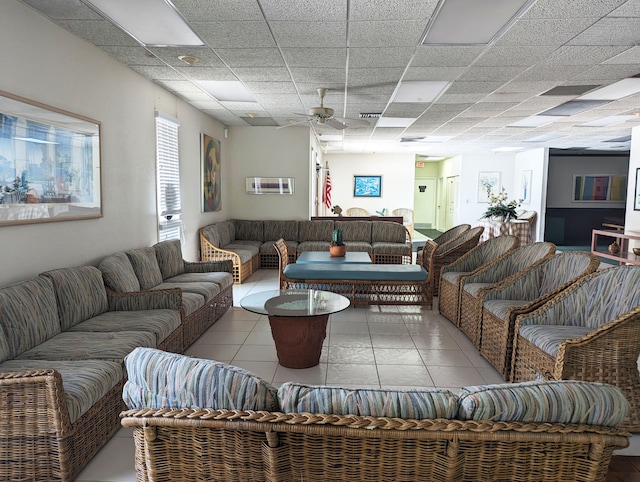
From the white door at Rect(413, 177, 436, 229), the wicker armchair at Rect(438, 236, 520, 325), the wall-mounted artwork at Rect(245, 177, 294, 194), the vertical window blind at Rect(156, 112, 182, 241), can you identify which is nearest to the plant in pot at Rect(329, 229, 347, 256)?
the wicker armchair at Rect(438, 236, 520, 325)

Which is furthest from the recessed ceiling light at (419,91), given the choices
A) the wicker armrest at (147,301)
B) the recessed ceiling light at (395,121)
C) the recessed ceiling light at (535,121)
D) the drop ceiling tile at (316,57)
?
the wicker armrest at (147,301)

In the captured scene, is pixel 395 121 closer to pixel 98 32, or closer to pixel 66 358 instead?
pixel 98 32

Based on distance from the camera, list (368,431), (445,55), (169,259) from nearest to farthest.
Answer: (368,431) → (445,55) → (169,259)

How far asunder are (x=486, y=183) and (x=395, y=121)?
6.98m

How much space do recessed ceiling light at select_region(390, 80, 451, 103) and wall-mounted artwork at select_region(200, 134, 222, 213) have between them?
119 inches

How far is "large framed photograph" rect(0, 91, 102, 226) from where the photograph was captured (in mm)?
2861

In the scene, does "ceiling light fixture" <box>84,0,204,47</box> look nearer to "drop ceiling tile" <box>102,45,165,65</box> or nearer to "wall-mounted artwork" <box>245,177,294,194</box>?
"drop ceiling tile" <box>102,45,165,65</box>

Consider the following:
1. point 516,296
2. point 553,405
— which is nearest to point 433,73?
point 516,296

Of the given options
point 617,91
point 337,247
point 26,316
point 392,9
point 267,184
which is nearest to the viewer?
point 26,316

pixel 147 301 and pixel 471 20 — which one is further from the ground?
pixel 471 20

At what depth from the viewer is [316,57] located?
4160 mm

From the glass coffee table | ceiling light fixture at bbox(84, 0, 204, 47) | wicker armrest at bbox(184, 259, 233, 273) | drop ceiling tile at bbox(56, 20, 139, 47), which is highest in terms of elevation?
ceiling light fixture at bbox(84, 0, 204, 47)

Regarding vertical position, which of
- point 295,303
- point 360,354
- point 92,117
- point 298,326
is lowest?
point 360,354

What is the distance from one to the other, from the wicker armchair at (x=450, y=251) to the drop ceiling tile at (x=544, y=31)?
2.47 m
